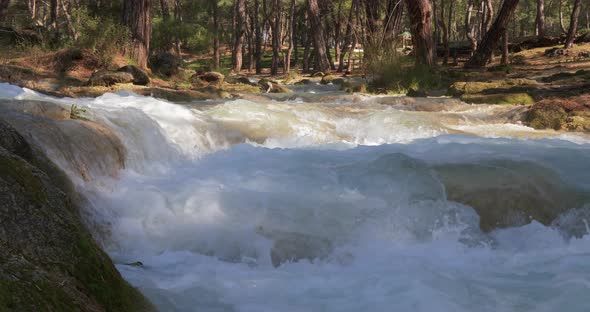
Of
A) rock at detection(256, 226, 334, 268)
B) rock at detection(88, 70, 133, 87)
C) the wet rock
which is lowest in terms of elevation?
rock at detection(256, 226, 334, 268)

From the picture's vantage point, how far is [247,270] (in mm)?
4375

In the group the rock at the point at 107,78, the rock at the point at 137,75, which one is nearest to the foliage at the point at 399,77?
the rock at the point at 137,75

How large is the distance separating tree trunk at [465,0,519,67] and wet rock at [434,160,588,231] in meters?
14.8

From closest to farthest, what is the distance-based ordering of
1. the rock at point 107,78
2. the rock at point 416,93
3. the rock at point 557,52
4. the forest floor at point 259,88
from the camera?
the forest floor at point 259,88, the rock at point 107,78, the rock at point 416,93, the rock at point 557,52

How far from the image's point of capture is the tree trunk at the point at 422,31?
58.3ft

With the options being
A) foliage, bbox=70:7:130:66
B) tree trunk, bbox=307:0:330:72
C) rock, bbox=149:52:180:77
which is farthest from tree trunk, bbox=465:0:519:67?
foliage, bbox=70:7:130:66

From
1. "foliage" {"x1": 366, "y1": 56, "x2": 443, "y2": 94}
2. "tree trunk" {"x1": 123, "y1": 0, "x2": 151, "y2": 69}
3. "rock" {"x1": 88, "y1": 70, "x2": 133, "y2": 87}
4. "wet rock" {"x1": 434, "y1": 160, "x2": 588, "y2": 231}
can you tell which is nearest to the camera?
"wet rock" {"x1": 434, "y1": 160, "x2": 588, "y2": 231}

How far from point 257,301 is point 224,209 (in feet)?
6.06

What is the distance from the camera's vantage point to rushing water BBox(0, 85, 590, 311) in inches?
155

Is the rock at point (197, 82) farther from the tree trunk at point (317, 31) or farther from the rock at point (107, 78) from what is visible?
the tree trunk at point (317, 31)

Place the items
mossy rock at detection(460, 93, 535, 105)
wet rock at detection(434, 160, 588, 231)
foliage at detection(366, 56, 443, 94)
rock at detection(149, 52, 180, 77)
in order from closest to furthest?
wet rock at detection(434, 160, 588, 231) → mossy rock at detection(460, 93, 535, 105) → foliage at detection(366, 56, 443, 94) → rock at detection(149, 52, 180, 77)

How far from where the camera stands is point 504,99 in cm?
1304

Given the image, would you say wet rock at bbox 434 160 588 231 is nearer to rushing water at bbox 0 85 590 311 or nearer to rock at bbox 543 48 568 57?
rushing water at bbox 0 85 590 311

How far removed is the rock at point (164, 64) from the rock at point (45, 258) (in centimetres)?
1400
